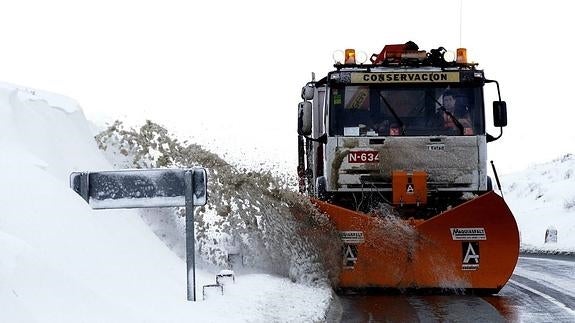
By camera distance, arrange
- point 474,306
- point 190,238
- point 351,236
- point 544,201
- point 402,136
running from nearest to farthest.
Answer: point 190,238 → point 474,306 → point 351,236 → point 402,136 → point 544,201

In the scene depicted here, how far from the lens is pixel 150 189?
672 centimetres

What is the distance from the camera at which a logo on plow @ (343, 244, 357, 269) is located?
9.84 m

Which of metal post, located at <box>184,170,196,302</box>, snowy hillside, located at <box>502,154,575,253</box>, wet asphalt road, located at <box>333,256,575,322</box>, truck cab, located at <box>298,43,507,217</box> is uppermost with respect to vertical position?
truck cab, located at <box>298,43,507,217</box>

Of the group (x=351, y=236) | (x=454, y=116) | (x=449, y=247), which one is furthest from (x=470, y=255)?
(x=454, y=116)

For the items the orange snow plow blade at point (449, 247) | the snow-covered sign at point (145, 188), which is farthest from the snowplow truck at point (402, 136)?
the snow-covered sign at point (145, 188)

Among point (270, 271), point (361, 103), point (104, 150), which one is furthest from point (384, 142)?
point (104, 150)

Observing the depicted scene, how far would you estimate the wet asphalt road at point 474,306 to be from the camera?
314 inches

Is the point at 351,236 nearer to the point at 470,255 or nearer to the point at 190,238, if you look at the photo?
the point at 470,255

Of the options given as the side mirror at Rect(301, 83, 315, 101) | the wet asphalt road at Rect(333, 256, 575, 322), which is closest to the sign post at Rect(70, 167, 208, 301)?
the wet asphalt road at Rect(333, 256, 575, 322)

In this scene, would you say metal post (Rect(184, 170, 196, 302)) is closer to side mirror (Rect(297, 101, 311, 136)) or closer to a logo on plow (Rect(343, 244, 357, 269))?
a logo on plow (Rect(343, 244, 357, 269))

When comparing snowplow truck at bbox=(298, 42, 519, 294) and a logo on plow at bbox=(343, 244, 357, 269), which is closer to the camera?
a logo on plow at bbox=(343, 244, 357, 269)

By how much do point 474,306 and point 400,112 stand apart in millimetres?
2904

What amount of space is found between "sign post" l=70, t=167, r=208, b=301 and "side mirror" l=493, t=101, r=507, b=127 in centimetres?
517

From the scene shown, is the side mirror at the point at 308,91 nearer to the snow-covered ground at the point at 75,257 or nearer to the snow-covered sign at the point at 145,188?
the snow-covered ground at the point at 75,257
